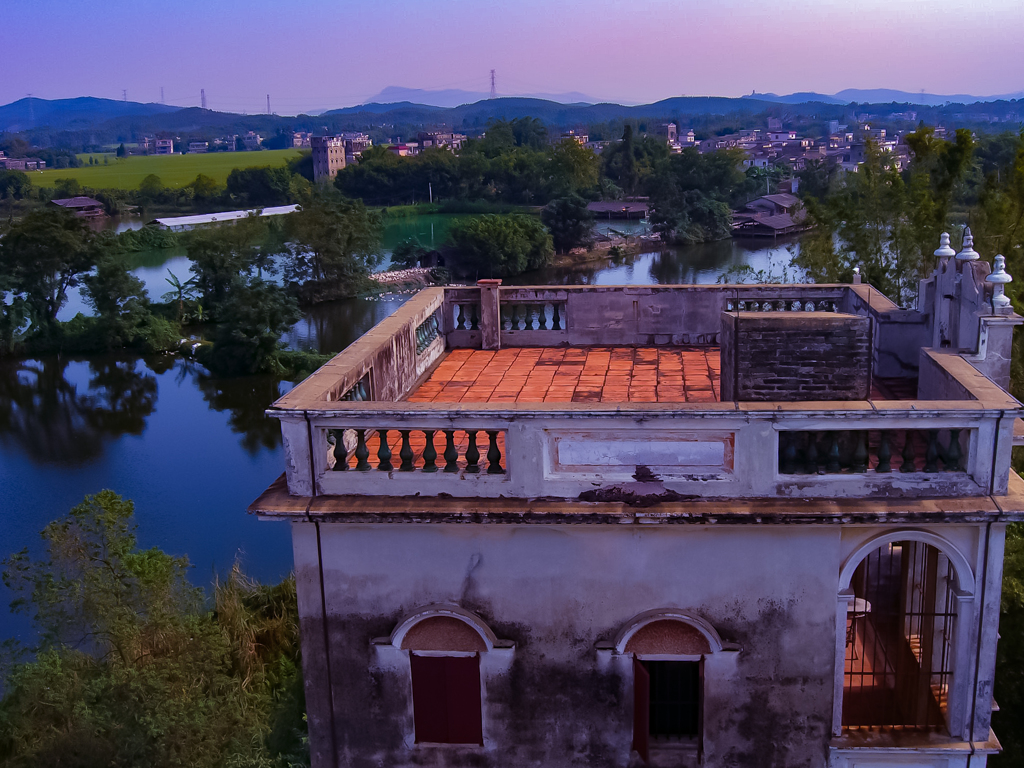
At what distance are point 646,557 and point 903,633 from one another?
341 centimetres

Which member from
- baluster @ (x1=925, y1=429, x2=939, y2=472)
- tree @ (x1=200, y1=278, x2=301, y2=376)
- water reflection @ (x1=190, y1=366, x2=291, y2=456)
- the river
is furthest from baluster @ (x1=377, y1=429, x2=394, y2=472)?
tree @ (x1=200, y1=278, x2=301, y2=376)

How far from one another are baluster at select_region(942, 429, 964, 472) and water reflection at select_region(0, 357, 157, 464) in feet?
108

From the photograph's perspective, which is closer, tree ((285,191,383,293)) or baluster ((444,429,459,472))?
baluster ((444,429,459,472))

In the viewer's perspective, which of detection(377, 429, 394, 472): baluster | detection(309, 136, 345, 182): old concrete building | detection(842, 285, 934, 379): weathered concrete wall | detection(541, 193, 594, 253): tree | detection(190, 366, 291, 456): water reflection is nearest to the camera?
detection(377, 429, 394, 472): baluster

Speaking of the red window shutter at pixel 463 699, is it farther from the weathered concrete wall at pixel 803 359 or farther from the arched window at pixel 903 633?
the weathered concrete wall at pixel 803 359

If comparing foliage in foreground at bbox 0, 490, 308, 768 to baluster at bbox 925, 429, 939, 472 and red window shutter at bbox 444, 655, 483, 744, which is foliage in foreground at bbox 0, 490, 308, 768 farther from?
baluster at bbox 925, 429, 939, 472

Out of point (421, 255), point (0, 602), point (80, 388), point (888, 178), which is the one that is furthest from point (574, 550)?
point (421, 255)

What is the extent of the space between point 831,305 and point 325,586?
6903 mm

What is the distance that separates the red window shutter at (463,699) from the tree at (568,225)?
64.6 m

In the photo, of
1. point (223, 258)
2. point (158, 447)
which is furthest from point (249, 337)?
point (158, 447)

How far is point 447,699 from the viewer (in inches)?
240

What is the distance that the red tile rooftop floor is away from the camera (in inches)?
318

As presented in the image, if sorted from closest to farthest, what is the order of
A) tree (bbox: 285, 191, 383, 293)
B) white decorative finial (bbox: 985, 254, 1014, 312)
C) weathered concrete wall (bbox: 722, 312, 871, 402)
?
white decorative finial (bbox: 985, 254, 1014, 312) → weathered concrete wall (bbox: 722, 312, 871, 402) → tree (bbox: 285, 191, 383, 293)

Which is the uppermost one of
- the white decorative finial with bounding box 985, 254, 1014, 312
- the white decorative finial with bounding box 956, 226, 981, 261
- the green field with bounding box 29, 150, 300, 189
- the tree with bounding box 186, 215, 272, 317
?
the green field with bounding box 29, 150, 300, 189
